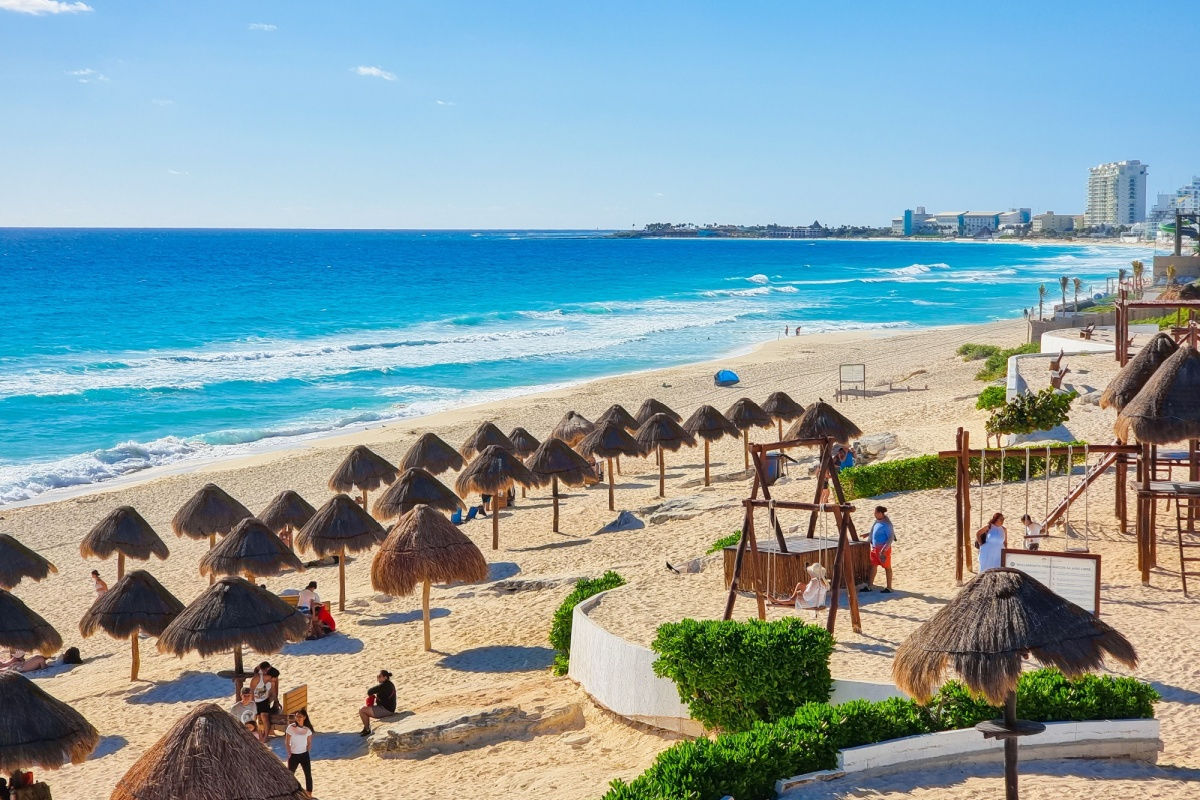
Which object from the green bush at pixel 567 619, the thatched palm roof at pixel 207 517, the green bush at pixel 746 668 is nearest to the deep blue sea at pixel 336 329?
the thatched palm roof at pixel 207 517

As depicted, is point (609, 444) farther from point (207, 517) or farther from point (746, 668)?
point (746, 668)

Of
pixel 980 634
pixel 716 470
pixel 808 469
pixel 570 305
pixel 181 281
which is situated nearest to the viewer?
pixel 980 634

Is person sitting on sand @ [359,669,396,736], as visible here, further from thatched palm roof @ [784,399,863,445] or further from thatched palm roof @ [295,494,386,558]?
thatched palm roof @ [784,399,863,445]

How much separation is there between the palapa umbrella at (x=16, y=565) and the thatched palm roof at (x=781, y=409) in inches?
601

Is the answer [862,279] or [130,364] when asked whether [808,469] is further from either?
[862,279]

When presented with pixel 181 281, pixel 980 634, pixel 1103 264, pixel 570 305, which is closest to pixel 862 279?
pixel 1103 264

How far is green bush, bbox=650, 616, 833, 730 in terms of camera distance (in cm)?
940

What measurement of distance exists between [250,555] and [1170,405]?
12001mm

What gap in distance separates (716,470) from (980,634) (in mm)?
18056

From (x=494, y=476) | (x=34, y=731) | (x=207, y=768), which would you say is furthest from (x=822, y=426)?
(x=207, y=768)

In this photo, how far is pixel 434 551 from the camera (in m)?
14.0

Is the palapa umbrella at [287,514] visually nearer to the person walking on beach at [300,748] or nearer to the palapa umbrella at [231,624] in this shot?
the palapa umbrella at [231,624]

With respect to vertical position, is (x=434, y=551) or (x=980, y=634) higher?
(x=980, y=634)

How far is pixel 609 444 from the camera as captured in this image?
2236 centimetres
